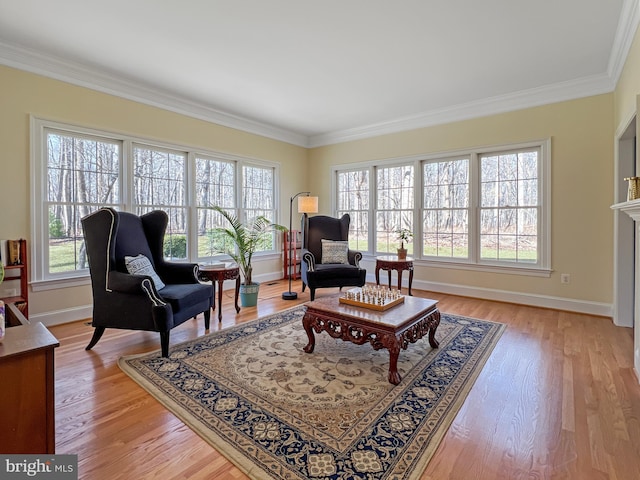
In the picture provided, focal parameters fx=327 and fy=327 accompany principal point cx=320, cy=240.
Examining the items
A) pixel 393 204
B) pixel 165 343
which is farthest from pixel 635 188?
pixel 165 343

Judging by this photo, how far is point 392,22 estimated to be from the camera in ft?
9.23

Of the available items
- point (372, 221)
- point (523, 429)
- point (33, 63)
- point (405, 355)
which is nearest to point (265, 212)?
point (372, 221)

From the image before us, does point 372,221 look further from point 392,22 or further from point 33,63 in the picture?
point 33,63

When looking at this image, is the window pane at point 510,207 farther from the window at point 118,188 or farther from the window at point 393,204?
the window at point 118,188

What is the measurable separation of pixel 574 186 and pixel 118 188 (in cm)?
574

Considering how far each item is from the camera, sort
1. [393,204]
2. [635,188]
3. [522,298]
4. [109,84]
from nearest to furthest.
Result: [635,188]
[109,84]
[522,298]
[393,204]

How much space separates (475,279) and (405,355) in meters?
2.68

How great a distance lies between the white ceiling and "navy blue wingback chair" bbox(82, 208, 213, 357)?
170 cm

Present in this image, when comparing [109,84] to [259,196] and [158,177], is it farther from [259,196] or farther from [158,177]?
[259,196]


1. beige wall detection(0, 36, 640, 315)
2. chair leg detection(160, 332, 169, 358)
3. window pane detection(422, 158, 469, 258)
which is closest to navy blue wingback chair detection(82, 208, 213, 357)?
chair leg detection(160, 332, 169, 358)

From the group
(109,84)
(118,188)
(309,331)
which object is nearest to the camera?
(309,331)

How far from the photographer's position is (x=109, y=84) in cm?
388

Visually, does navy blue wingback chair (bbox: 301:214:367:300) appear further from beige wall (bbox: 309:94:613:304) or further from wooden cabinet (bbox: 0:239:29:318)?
wooden cabinet (bbox: 0:239:29:318)

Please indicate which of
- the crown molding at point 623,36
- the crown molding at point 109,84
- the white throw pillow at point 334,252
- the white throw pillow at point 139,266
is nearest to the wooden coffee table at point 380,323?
the white throw pillow at point 139,266
